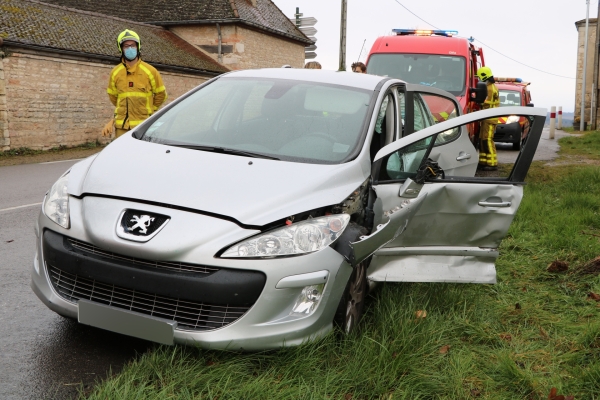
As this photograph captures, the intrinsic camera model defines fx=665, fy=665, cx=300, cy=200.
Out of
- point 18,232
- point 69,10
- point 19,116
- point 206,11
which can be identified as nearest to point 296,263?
point 18,232

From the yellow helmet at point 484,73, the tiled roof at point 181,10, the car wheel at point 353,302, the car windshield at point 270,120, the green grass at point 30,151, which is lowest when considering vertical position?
the green grass at point 30,151

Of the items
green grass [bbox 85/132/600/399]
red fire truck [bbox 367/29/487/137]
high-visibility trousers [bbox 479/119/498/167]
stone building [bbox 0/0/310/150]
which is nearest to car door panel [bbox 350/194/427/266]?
green grass [bbox 85/132/600/399]

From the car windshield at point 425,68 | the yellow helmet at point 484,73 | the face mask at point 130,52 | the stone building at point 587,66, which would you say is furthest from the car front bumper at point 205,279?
the stone building at point 587,66

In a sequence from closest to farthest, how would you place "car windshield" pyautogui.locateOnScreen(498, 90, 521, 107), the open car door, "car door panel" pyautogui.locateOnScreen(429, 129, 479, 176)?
the open car door → "car door panel" pyautogui.locateOnScreen(429, 129, 479, 176) → "car windshield" pyautogui.locateOnScreen(498, 90, 521, 107)

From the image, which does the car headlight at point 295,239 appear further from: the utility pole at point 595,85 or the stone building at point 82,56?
the utility pole at point 595,85

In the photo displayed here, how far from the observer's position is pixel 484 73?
13.1m

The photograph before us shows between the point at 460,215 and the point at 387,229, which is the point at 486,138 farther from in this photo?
the point at 387,229

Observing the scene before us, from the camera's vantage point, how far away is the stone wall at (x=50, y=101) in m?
18.3

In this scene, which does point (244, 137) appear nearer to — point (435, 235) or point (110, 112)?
point (435, 235)

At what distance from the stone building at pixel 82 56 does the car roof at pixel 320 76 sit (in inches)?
581

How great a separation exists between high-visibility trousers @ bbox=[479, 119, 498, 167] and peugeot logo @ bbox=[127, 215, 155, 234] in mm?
10649

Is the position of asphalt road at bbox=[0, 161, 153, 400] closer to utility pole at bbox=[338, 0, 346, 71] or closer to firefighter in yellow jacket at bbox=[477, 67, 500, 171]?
firefighter in yellow jacket at bbox=[477, 67, 500, 171]

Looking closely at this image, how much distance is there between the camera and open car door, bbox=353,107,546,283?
401 centimetres

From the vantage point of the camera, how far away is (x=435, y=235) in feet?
13.7
